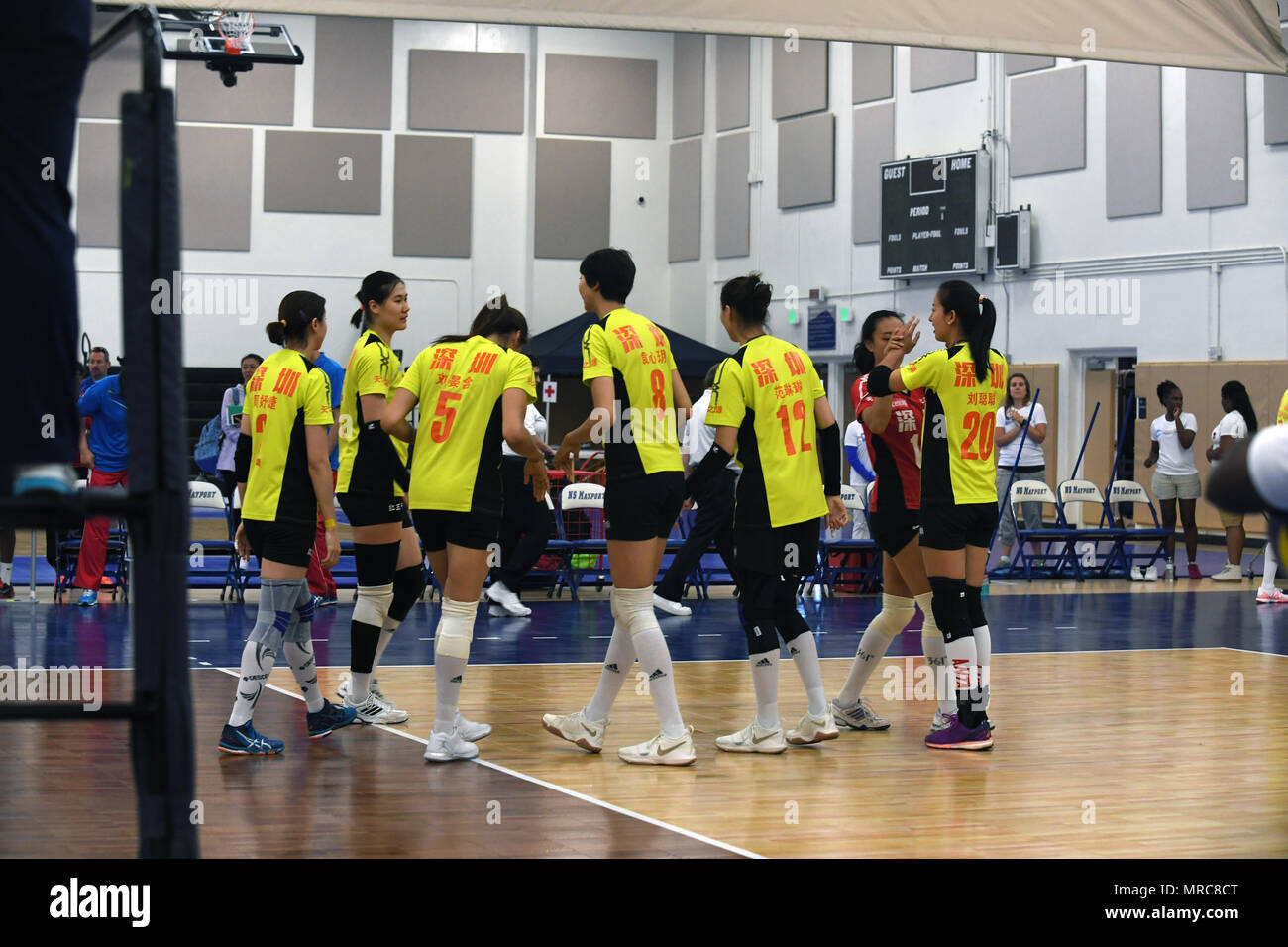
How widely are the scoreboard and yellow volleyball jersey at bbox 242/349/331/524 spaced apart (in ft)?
51.9

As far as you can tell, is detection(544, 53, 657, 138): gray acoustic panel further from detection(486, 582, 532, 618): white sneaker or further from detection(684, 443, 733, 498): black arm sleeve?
detection(684, 443, 733, 498): black arm sleeve

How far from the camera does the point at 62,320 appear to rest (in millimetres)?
1898

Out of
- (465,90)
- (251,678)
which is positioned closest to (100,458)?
(251,678)

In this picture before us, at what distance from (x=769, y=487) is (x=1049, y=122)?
15.3 meters

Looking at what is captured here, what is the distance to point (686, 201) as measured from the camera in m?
25.2

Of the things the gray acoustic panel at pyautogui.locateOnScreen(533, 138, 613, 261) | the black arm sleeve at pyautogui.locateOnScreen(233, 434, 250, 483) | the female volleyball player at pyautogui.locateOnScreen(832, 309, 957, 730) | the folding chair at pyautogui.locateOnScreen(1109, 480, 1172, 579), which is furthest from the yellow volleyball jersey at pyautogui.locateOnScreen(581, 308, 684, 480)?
the gray acoustic panel at pyautogui.locateOnScreen(533, 138, 613, 261)

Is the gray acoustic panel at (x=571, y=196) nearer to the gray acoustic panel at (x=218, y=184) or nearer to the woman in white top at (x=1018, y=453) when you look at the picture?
the gray acoustic panel at (x=218, y=184)

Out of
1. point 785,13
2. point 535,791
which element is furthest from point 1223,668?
point 535,791

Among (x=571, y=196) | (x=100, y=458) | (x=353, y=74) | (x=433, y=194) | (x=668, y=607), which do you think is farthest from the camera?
(x=571, y=196)

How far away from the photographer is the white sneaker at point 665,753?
553cm

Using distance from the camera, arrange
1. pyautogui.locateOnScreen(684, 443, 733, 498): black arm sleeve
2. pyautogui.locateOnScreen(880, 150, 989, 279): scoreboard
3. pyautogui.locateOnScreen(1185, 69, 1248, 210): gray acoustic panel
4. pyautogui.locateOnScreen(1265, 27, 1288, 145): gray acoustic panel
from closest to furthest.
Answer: pyautogui.locateOnScreen(684, 443, 733, 498): black arm sleeve < pyautogui.locateOnScreen(1265, 27, 1288, 145): gray acoustic panel < pyautogui.locateOnScreen(1185, 69, 1248, 210): gray acoustic panel < pyautogui.locateOnScreen(880, 150, 989, 279): scoreboard

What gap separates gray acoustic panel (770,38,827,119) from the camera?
22750 millimetres

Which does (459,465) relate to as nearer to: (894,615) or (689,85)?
(894,615)
